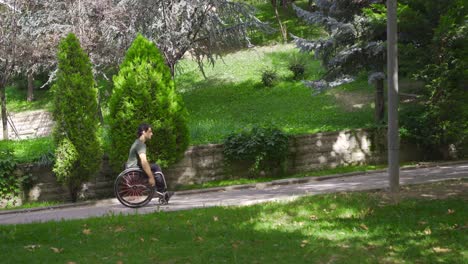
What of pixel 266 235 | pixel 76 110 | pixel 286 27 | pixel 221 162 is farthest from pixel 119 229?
pixel 286 27

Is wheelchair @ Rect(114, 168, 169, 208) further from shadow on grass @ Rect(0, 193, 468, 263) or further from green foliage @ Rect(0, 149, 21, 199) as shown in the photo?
green foliage @ Rect(0, 149, 21, 199)

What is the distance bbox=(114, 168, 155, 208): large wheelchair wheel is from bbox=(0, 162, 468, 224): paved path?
0.18 metres

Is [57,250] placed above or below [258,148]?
below

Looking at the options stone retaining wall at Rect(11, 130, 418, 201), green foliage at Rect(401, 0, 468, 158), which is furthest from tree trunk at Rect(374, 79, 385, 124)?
stone retaining wall at Rect(11, 130, 418, 201)

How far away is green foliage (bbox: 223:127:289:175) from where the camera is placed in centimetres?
1512

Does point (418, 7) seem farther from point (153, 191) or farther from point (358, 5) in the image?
point (153, 191)

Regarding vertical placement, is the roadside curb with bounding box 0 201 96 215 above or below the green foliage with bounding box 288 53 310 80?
below

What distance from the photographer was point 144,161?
10.2m

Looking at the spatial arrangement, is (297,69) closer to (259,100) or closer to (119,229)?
(259,100)

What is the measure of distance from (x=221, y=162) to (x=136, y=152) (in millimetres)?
5057

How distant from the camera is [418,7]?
710 inches

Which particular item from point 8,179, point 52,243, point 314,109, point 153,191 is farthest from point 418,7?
point 52,243

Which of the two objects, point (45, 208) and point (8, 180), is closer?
point (45, 208)

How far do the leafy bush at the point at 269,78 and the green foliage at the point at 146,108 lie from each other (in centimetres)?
1381
